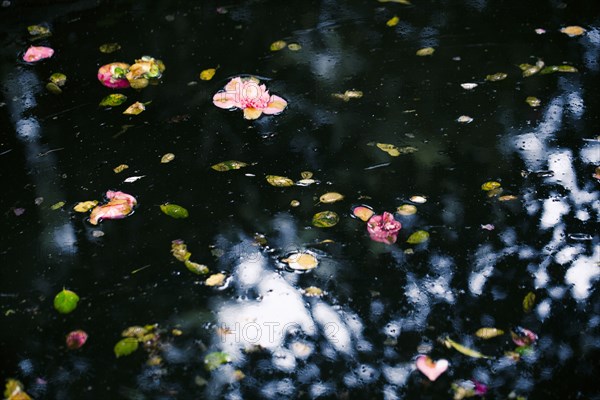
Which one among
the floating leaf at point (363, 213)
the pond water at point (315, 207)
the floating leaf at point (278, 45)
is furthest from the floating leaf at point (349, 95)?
the floating leaf at point (363, 213)

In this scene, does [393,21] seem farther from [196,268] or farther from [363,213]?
[196,268]

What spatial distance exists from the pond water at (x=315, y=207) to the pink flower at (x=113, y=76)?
1.7 inches

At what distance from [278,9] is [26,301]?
2278 millimetres

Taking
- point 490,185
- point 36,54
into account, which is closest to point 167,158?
point 36,54

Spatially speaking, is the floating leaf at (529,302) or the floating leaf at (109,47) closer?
the floating leaf at (529,302)

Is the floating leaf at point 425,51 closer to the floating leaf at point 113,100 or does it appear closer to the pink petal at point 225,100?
the pink petal at point 225,100

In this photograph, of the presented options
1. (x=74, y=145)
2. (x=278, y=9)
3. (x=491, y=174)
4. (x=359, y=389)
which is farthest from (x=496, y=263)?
(x=278, y=9)

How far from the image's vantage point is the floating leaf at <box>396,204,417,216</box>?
8.14ft

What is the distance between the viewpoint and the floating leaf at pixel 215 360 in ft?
6.60

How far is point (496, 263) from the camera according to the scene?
2.29 m

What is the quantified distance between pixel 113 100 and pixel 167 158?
55cm

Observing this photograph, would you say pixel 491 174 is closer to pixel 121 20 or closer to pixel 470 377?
pixel 470 377

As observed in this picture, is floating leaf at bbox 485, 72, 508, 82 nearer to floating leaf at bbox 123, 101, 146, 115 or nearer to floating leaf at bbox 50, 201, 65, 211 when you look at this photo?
floating leaf at bbox 123, 101, 146, 115

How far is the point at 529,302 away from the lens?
85.1 inches
